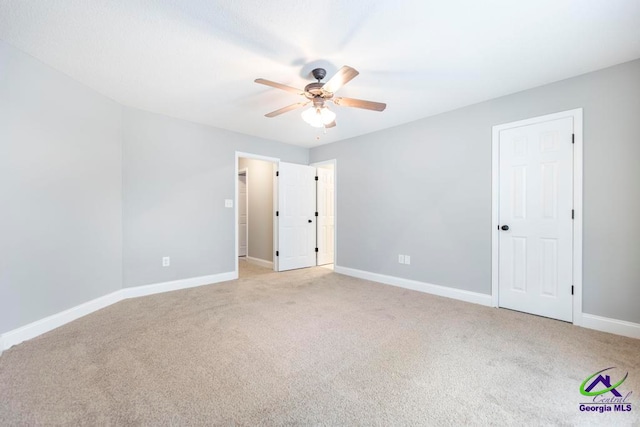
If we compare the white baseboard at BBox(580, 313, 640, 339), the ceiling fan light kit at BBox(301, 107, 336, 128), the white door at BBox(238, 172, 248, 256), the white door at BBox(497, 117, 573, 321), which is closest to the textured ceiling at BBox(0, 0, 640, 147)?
the ceiling fan light kit at BBox(301, 107, 336, 128)

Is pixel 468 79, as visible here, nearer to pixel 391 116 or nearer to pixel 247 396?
pixel 391 116

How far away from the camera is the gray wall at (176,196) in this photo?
3.54 meters

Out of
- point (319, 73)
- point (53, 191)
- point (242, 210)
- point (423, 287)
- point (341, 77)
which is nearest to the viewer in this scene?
point (341, 77)

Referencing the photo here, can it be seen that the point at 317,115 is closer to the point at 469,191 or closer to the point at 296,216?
the point at 469,191

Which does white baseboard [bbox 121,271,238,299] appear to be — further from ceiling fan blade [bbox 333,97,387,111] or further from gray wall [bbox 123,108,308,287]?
ceiling fan blade [bbox 333,97,387,111]

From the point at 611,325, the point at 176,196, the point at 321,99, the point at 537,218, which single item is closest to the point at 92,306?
the point at 176,196

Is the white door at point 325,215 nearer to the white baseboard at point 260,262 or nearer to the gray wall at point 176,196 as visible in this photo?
the white baseboard at point 260,262

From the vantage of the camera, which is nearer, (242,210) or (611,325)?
(611,325)

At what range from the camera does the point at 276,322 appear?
2.73 metres

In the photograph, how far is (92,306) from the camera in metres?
3.00

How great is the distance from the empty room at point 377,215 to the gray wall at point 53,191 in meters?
0.02

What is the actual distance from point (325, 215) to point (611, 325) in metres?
4.23

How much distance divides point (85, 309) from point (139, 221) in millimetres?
1133

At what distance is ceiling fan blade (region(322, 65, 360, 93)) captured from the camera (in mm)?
2008
